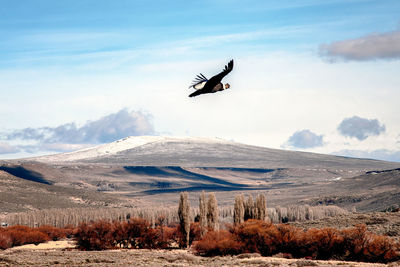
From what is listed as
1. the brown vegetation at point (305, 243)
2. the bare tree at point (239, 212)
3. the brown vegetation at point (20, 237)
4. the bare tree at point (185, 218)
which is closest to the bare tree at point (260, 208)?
the bare tree at point (239, 212)

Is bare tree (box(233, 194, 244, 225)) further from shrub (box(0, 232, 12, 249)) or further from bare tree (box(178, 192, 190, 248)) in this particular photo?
shrub (box(0, 232, 12, 249))

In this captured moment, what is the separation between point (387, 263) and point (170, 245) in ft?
181

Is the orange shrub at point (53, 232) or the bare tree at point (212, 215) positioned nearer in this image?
the bare tree at point (212, 215)

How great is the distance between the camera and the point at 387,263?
73062mm

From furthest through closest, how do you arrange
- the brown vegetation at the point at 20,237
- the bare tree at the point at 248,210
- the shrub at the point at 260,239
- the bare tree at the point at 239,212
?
the brown vegetation at the point at 20,237 < the bare tree at the point at 248,210 < the bare tree at the point at 239,212 < the shrub at the point at 260,239

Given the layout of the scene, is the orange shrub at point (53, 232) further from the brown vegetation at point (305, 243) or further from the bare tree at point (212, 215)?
the brown vegetation at point (305, 243)

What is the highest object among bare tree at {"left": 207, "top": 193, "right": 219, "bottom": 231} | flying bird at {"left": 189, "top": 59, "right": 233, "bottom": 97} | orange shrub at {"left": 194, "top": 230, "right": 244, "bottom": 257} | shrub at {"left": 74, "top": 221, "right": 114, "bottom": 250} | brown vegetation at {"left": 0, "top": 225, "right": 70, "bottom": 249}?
flying bird at {"left": 189, "top": 59, "right": 233, "bottom": 97}

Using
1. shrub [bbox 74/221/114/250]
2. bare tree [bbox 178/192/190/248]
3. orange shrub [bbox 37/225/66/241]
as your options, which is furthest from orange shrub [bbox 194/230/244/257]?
orange shrub [bbox 37/225/66/241]

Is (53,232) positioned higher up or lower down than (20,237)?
lower down

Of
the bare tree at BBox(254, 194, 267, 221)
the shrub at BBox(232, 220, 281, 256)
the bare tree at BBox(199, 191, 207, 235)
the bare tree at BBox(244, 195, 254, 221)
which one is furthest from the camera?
the bare tree at BBox(199, 191, 207, 235)

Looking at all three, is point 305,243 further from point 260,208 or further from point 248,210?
point 248,210

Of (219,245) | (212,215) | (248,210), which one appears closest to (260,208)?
(248,210)

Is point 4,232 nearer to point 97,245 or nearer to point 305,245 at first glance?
point 97,245

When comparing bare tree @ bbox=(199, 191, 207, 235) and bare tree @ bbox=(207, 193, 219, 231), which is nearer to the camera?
bare tree @ bbox=(199, 191, 207, 235)
